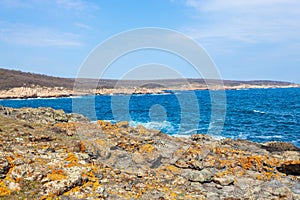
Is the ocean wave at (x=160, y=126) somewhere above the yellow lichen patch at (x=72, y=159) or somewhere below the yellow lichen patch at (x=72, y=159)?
below

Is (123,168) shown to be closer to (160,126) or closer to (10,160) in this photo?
(10,160)

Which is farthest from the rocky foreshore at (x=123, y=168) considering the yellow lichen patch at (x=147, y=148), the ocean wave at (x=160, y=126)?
the ocean wave at (x=160, y=126)

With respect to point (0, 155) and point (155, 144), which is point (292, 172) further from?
point (0, 155)

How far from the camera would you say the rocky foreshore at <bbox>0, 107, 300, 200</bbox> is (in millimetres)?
10305

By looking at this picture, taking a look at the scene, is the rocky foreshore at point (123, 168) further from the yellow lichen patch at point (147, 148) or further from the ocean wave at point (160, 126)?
the ocean wave at point (160, 126)

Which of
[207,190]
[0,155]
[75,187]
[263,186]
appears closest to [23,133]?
[0,155]

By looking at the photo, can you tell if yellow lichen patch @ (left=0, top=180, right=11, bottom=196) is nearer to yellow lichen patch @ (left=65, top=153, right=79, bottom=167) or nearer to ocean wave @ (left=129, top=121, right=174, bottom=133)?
yellow lichen patch @ (left=65, top=153, right=79, bottom=167)

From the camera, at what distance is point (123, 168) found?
502 inches

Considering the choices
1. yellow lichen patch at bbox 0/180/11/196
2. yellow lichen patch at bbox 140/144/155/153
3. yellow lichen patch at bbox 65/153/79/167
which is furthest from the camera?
yellow lichen patch at bbox 140/144/155/153

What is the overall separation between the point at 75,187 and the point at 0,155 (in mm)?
3262

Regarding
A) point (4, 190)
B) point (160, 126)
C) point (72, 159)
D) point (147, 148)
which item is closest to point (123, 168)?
point (72, 159)

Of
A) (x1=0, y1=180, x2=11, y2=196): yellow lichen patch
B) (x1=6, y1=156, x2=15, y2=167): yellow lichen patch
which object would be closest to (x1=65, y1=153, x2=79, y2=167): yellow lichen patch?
(x1=6, y1=156, x2=15, y2=167): yellow lichen patch

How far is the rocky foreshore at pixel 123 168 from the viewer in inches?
406

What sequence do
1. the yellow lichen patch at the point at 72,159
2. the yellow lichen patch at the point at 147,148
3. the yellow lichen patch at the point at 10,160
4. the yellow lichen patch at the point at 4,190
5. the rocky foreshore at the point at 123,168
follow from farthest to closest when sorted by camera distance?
1. the yellow lichen patch at the point at 147,148
2. the yellow lichen patch at the point at 72,159
3. the yellow lichen patch at the point at 10,160
4. the rocky foreshore at the point at 123,168
5. the yellow lichen patch at the point at 4,190
